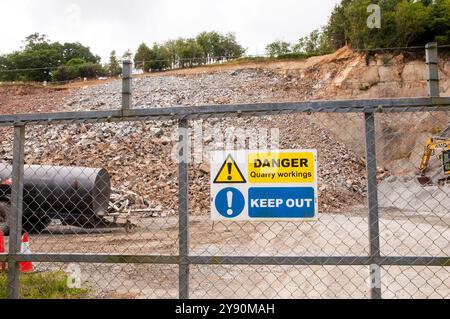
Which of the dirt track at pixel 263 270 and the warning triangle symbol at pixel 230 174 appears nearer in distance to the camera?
the warning triangle symbol at pixel 230 174

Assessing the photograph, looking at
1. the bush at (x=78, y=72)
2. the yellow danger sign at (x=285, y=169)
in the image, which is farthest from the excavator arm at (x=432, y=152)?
the bush at (x=78, y=72)

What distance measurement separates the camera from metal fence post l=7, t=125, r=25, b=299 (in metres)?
3.05

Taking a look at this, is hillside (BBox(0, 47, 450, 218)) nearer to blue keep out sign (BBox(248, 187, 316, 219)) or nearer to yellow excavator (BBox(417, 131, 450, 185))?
yellow excavator (BBox(417, 131, 450, 185))

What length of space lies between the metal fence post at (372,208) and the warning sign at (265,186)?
13.5 inches

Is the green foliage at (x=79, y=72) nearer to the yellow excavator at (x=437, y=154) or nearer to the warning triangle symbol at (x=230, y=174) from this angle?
the yellow excavator at (x=437, y=154)

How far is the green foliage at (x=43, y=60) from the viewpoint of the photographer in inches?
1791

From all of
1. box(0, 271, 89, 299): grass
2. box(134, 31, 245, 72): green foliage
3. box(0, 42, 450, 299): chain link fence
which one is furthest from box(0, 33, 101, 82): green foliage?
box(0, 271, 89, 299): grass

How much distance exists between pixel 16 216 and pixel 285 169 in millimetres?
1912

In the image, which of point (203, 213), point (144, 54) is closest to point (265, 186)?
point (203, 213)

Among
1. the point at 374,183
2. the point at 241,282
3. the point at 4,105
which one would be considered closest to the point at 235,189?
the point at 374,183

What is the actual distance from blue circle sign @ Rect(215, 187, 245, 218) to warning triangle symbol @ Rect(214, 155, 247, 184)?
5cm

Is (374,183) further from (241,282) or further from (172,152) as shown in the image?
(172,152)

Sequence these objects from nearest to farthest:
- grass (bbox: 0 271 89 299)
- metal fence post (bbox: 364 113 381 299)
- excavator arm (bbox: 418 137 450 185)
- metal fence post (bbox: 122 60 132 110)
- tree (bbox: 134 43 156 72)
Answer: metal fence post (bbox: 364 113 381 299) → metal fence post (bbox: 122 60 132 110) → grass (bbox: 0 271 89 299) → excavator arm (bbox: 418 137 450 185) → tree (bbox: 134 43 156 72)

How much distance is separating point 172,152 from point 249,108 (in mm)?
15976
